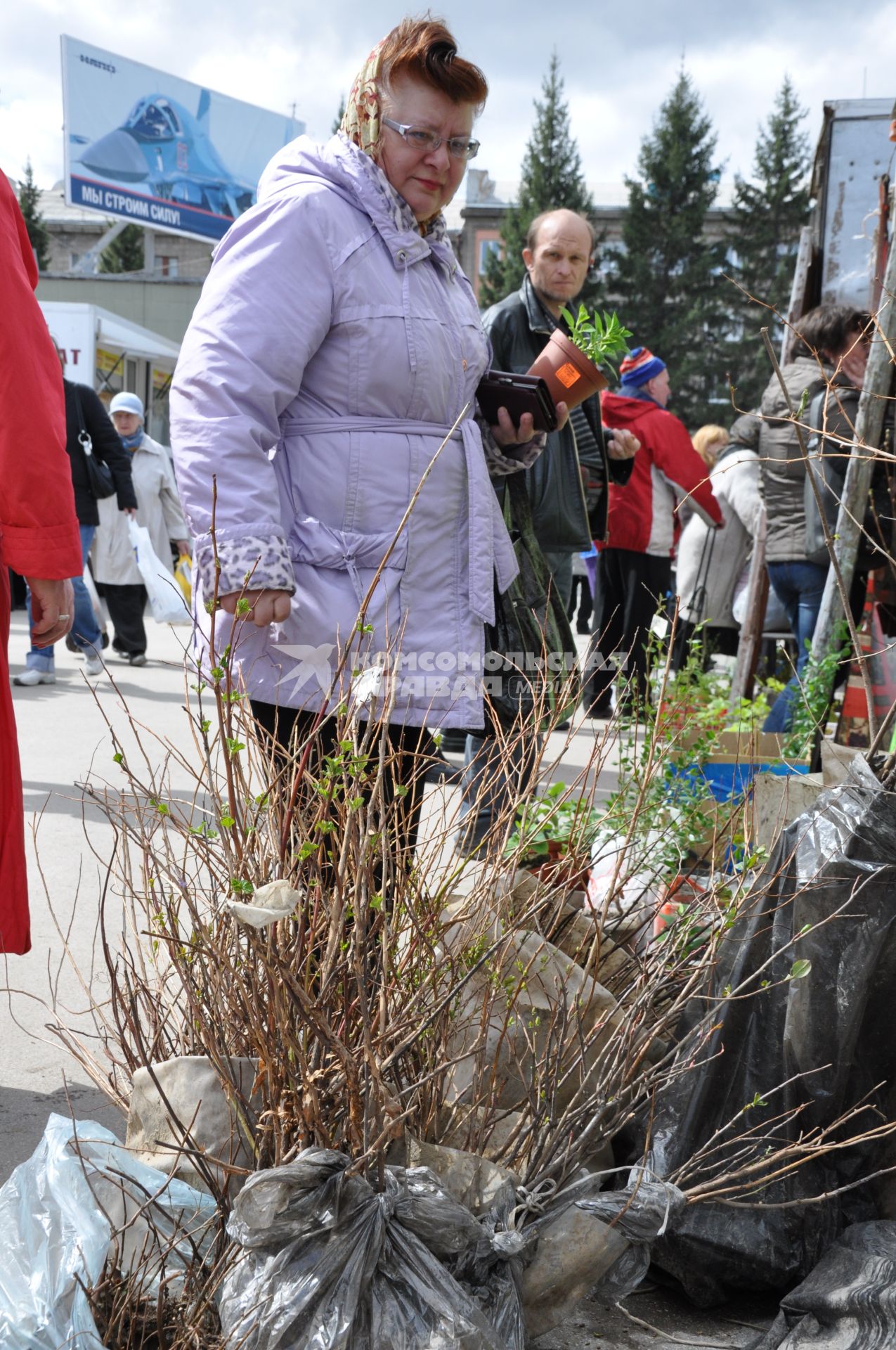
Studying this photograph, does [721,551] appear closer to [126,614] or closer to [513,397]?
[126,614]

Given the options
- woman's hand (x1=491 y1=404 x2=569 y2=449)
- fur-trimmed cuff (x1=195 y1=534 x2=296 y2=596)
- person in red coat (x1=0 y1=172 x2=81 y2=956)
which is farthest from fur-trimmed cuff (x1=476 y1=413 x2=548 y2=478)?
person in red coat (x1=0 y1=172 x2=81 y2=956)

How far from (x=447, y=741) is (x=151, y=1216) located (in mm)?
4151

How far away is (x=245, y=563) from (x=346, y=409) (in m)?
0.40

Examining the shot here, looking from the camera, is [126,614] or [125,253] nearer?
[126,614]

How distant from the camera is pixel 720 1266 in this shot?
6.78 ft

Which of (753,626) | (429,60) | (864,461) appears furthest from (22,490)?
(753,626)

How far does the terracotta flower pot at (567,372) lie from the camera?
9.58 feet

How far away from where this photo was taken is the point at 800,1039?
2.04 meters

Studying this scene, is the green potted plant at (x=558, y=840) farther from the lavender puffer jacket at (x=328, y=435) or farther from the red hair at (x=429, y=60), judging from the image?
the red hair at (x=429, y=60)

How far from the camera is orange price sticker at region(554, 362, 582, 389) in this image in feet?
9.59

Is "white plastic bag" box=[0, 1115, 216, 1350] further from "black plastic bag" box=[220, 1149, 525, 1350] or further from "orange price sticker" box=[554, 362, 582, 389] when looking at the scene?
"orange price sticker" box=[554, 362, 582, 389]

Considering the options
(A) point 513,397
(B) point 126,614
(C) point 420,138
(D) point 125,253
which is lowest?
(B) point 126,614

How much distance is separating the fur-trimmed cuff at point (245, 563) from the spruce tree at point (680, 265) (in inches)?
1838

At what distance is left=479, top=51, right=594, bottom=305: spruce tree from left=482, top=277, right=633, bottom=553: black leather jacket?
44259 millimetres
